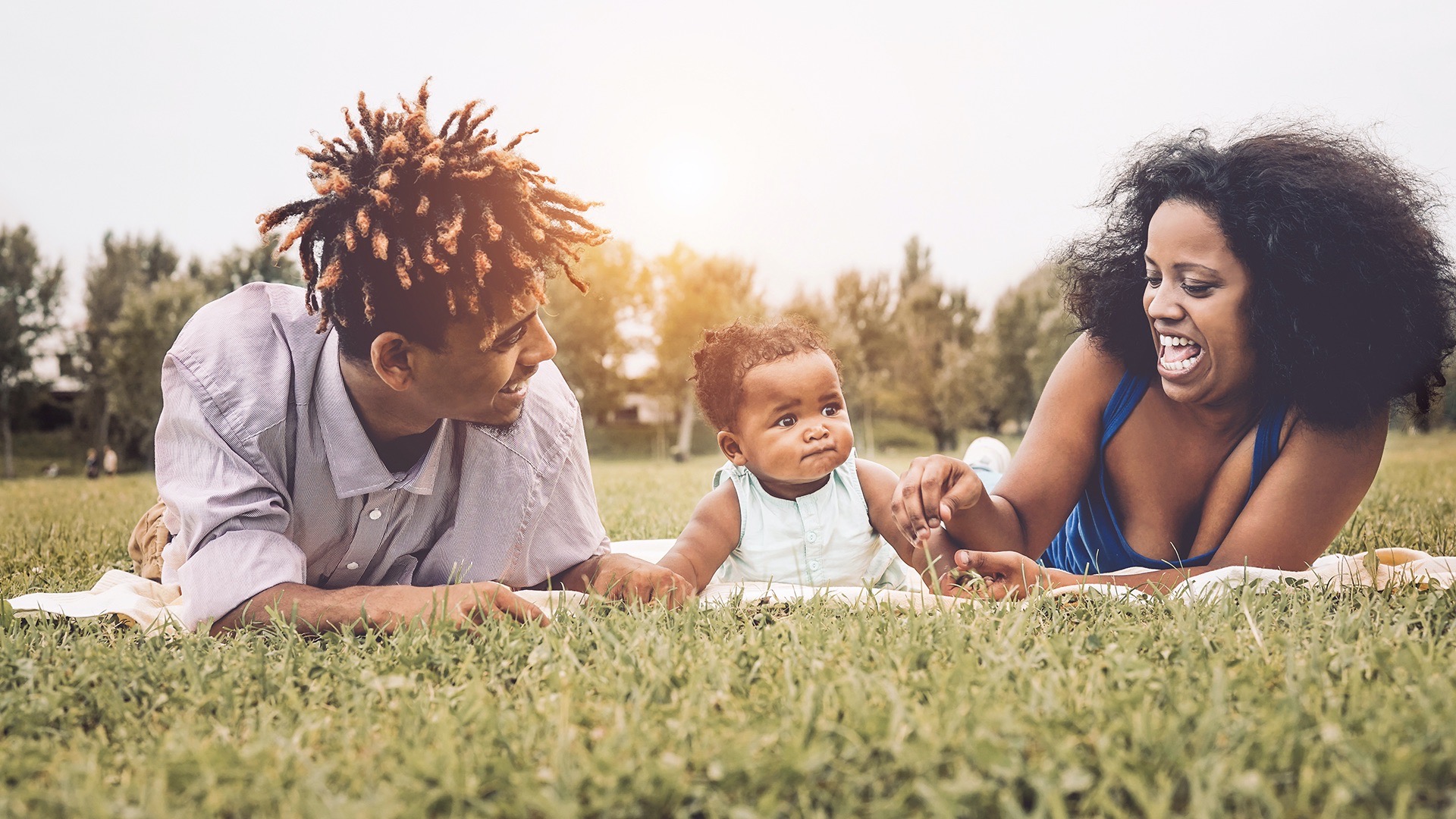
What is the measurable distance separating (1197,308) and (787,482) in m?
1.52

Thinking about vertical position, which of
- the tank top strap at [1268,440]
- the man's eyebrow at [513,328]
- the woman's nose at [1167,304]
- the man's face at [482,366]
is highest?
the woman's nose at [1167,304]

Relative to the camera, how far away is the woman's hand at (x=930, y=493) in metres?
2.97

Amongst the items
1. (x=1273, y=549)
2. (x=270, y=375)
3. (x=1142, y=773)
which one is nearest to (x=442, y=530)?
(x=270, y=375)

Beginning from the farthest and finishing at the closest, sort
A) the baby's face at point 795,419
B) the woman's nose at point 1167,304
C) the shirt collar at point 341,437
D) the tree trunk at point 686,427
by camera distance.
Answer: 1. the tree trunk at point 686,427
2. the baby's face at point 795,419
3. the woman's nose at point 1167,304
4. the shirt collar at point 341,437

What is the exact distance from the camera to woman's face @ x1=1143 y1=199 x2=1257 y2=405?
3.13 meters

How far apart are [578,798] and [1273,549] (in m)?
2.64

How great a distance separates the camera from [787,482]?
3.61 meters

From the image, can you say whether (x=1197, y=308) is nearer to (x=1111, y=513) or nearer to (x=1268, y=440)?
(x=1268, y=440)

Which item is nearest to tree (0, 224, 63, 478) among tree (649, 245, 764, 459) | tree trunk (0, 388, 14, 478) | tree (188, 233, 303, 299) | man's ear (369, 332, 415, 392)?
tree trunk (0, 388, 14, 478)

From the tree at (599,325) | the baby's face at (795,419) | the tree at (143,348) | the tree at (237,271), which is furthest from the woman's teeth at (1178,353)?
the tree at (237,271)

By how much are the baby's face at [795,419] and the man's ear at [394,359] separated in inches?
49.6

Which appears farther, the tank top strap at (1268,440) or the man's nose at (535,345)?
the tank top strap at (1268,440)

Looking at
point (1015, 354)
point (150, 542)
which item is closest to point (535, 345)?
point (150, 542)

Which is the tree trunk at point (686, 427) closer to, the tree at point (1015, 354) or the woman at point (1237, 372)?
the tree at point (1015, 354)
